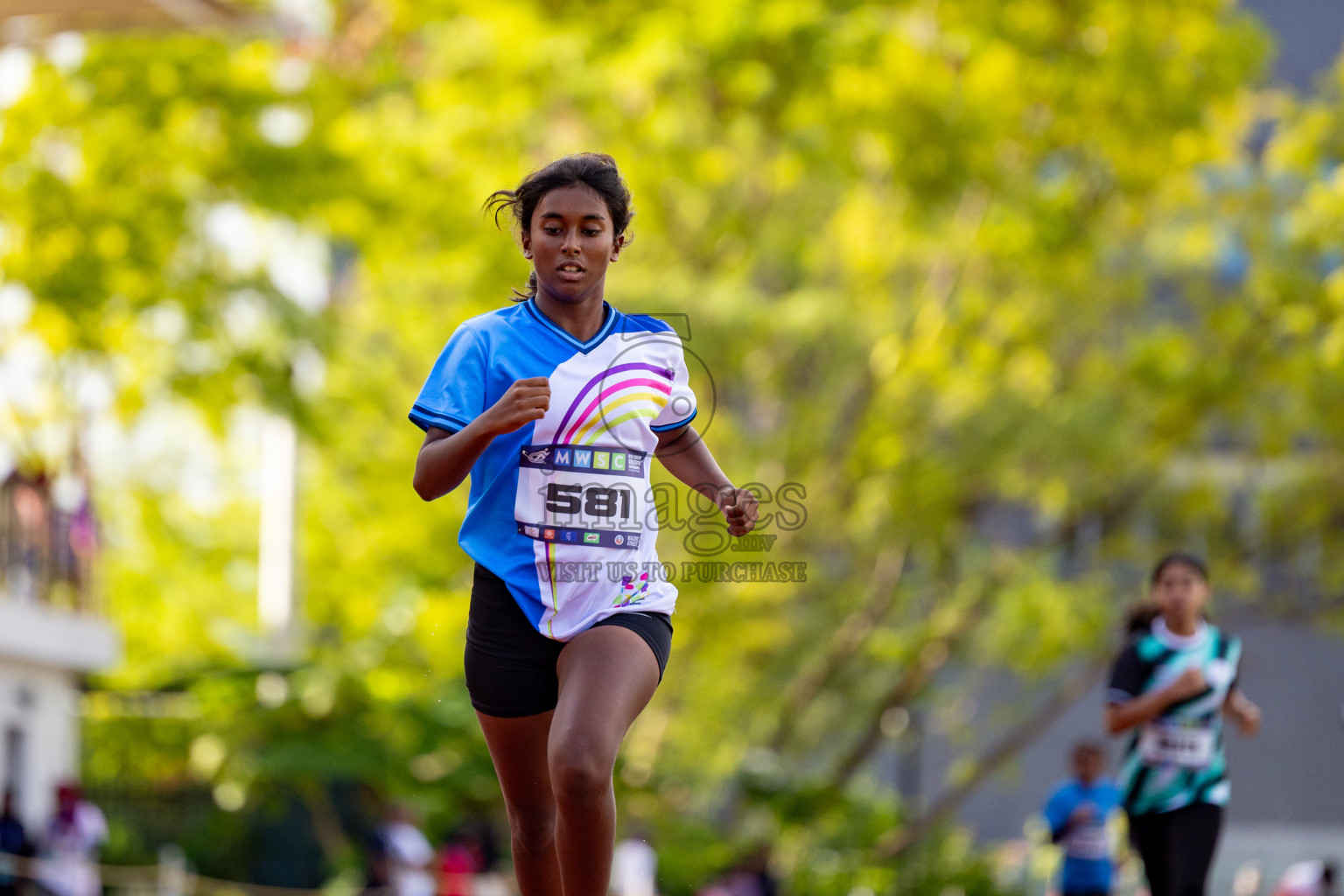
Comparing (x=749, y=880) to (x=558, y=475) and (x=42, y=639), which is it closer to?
(x=42, y=639)

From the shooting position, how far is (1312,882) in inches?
736

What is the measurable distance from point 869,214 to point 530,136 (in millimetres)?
3515

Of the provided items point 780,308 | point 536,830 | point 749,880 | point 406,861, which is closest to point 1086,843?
point 536,830

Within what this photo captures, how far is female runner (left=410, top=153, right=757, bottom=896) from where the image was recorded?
155 inches

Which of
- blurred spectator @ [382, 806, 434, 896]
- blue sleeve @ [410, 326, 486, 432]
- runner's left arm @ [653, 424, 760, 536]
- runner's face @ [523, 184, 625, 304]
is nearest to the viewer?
blue sleeve @ [410, 326, 486, 432]

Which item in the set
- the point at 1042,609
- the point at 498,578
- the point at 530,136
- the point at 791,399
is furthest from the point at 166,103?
the point at 498,578

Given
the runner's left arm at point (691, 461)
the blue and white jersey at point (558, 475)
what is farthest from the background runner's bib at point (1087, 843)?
the blue and white jersey at point (558, 475)

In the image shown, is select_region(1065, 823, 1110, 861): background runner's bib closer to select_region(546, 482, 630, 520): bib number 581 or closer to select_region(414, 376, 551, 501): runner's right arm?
select_region(546, 482, 630, 520): bib number 581

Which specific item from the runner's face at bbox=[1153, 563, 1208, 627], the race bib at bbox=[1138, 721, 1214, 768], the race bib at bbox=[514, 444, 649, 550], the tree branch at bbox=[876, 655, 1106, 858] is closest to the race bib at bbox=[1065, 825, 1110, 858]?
the race bib at bbox=[1138, 721, 1214, 768]

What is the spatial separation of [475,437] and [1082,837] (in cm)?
774

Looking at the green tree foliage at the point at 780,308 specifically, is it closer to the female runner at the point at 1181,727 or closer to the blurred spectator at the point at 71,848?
the blurred spectator at the point at 71,848

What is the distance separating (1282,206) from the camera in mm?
20219

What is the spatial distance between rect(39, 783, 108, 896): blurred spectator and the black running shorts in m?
13.6

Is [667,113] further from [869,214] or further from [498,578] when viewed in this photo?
[498,578]
